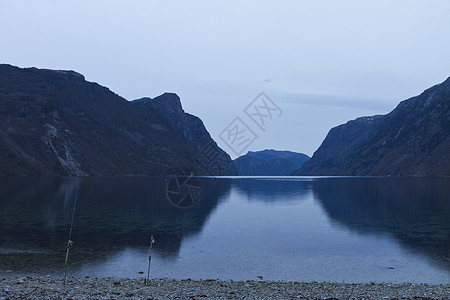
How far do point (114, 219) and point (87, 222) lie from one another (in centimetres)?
451

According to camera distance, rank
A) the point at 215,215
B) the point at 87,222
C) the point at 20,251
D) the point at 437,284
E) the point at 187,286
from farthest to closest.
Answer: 1. the point at 215,215
2. the point at 87,222
3. the point at 20,251
4. the point at 437,284
5. the point at 187,286

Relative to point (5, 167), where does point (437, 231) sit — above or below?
below

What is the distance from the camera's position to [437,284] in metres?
24.8

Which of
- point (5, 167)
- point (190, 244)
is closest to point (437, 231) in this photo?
point (190, 244)

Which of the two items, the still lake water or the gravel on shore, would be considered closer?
the gravel on shore

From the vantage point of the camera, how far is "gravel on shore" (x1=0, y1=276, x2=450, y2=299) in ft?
64.4

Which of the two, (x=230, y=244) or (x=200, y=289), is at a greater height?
(x=230, y=244)

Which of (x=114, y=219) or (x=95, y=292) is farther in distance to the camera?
(x=114, y=219)

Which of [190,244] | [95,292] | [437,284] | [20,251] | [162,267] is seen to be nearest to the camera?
[95,292]

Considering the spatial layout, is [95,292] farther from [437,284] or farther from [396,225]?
[396,225]

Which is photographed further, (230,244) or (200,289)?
(230,244)

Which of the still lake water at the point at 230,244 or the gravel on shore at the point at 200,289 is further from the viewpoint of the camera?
the still lake water at the point at 230,244

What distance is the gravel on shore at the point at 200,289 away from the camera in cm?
1964

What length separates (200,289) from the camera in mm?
21828
